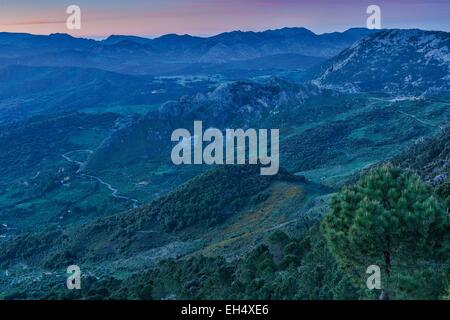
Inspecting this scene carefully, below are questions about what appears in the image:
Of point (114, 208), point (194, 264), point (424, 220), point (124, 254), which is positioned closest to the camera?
point (424, 220)

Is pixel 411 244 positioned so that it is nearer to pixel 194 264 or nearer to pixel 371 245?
pixel 371 245

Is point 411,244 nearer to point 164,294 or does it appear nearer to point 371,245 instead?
point 371,245

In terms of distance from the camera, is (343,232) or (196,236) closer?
(343,232)

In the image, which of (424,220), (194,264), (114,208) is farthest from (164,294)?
(114,208)
